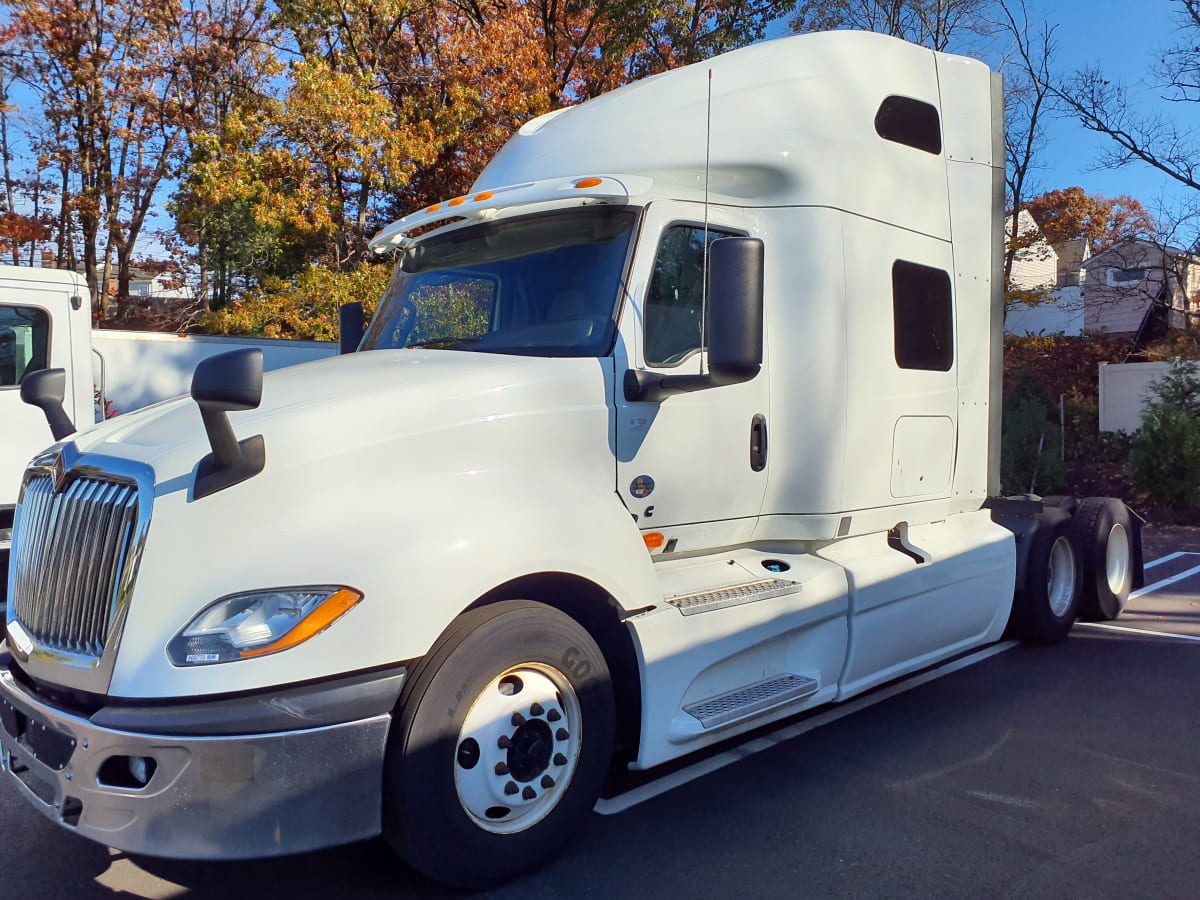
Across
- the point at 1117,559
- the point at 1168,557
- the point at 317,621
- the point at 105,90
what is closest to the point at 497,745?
the point at 317,621

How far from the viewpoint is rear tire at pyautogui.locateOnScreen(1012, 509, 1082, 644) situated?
6656 mm

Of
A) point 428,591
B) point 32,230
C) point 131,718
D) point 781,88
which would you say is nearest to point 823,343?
point 781,88

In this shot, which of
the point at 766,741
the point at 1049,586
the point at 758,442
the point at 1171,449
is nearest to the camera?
the point at 758,442

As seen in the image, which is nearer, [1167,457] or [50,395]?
[50,395]

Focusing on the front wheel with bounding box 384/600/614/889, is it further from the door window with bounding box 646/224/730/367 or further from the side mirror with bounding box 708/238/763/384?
the door window with bounding box 646/224/730/367

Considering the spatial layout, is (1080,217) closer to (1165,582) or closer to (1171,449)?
(1171,449)

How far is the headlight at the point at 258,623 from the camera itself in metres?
2.93

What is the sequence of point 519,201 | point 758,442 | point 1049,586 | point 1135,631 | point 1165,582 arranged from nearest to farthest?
point 519,201 → point 758,442 → point 1049,586 → point 1135,631 → point 1165,582

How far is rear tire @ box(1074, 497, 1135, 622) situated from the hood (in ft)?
16.4

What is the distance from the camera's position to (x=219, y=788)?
9.54ft

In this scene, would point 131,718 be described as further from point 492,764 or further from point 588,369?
point 588,369

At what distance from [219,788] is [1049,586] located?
5903mm

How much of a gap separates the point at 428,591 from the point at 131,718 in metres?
0.94

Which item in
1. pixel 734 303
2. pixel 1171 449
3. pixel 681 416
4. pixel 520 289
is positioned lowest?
pixel 1171 449
